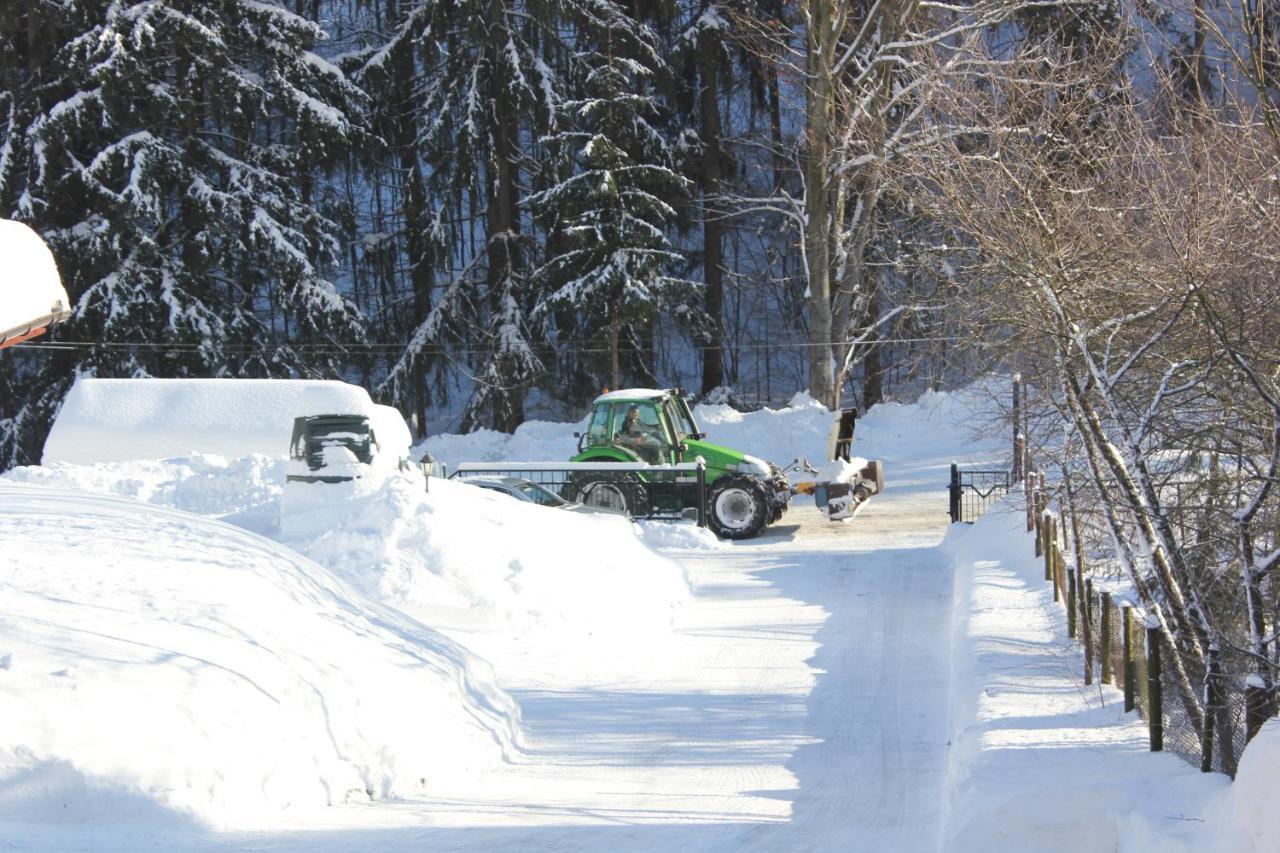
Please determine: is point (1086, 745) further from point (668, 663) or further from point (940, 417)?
point (940, 417)

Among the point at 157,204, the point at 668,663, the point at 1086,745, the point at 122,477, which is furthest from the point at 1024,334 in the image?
the point at 157,204

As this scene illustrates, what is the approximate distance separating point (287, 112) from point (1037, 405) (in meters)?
32.9

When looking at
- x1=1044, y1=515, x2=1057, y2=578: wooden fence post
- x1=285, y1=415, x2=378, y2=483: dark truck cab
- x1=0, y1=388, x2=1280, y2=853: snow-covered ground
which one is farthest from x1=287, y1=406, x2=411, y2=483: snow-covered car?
x1=1044, y1=515, x2=1057, y2=578: wooden fence post

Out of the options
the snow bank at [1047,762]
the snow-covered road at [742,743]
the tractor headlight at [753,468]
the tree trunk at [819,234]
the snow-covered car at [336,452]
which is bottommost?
the snow-covered road at [742,743]

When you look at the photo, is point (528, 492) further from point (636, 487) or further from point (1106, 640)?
point (1106, 640)

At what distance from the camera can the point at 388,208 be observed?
5322 cm

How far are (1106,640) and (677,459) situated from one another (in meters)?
12.9

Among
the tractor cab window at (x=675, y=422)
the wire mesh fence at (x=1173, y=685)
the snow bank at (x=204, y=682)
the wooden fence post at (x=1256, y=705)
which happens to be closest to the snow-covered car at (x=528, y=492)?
the tractor cab window at (x=675, y=422)

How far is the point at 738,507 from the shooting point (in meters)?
21.5

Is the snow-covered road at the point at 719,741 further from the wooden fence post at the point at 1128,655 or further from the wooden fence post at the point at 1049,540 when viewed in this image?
the wooden fence post at the point at 1128,655

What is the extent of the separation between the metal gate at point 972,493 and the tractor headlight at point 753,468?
122 inches

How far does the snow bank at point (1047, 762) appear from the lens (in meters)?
6.96

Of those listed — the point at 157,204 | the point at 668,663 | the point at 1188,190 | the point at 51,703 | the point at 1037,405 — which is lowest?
the point at 668,663

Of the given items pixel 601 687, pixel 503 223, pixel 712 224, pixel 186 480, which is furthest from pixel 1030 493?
pixel 712 224
